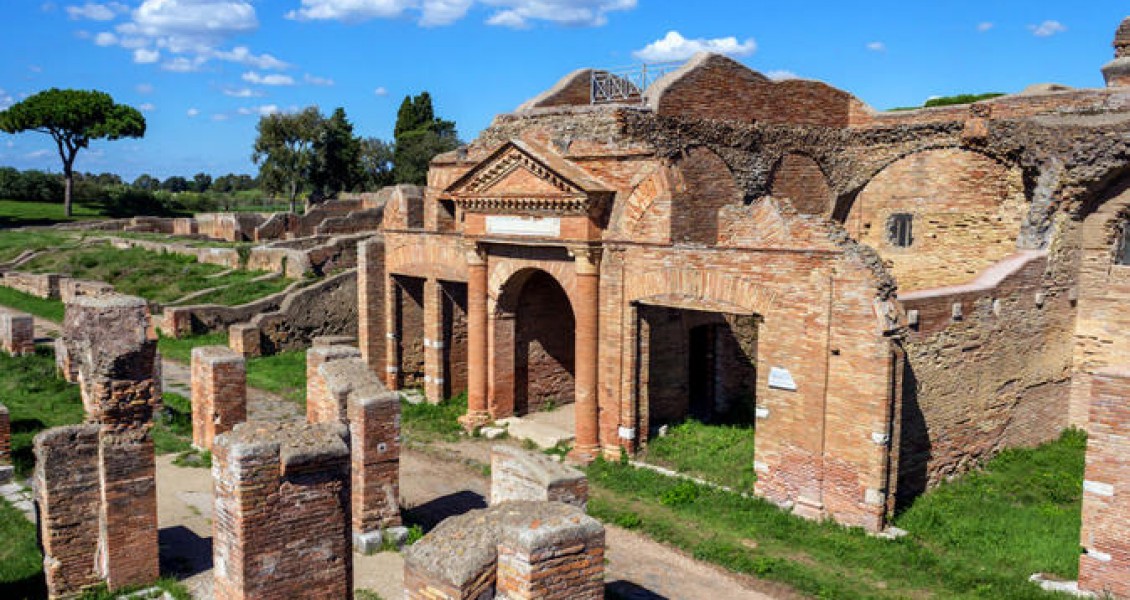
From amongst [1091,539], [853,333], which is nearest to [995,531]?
[1091,539]

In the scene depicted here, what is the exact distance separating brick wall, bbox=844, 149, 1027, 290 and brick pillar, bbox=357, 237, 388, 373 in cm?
1135

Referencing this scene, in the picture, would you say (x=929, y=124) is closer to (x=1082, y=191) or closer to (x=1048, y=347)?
(x=1082, y=191)

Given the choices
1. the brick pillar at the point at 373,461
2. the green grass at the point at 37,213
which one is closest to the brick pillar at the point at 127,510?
the brick pillar at the point at 373,461

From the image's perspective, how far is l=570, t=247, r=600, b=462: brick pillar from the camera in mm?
15633

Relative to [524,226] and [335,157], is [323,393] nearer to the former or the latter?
[524,226]

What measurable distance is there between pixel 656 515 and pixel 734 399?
529cm

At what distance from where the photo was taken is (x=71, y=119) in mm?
59062

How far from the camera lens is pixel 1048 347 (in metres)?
15.6

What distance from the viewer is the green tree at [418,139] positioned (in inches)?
2618

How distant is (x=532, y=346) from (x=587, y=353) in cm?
289

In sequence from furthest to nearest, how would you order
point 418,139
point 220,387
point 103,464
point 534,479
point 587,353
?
point 418,139, point 587,353, point 220,387, point 103,464, point 534,479

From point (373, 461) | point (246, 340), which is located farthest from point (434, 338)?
point (373, 461)

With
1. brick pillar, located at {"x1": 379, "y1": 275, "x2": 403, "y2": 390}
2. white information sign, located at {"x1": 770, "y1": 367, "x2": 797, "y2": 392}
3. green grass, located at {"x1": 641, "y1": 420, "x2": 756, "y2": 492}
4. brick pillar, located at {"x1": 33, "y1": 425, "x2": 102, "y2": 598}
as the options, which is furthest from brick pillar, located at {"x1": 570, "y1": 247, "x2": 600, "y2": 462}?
brick pillar, located at {"x1": 33, "y1": 425, "x2": 102, "y2": 598}

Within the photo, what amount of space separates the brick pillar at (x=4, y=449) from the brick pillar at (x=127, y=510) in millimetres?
4361
